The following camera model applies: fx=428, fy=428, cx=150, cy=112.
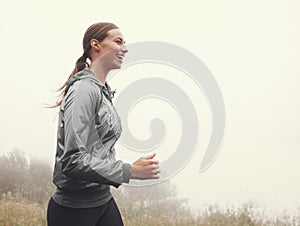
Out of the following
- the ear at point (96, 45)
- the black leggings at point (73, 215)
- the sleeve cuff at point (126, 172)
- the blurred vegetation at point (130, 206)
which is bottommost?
the blurred vegetation at point (130, 206)

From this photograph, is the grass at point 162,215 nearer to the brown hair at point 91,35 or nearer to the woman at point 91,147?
the woman at point 91,147

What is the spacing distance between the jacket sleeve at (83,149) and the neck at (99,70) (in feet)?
0.65

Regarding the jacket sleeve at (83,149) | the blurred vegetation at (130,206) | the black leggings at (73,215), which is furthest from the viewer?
the blurred vegetation at (130,206)

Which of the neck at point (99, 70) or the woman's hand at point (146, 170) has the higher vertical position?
the neck at point (99, 70)

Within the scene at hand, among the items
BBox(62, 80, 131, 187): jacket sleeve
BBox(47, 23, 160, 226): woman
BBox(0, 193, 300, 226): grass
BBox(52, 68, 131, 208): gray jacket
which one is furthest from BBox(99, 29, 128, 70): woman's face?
BBox(0, 193, 300, 226): grass

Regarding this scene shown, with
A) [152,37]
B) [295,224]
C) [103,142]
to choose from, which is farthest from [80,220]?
[152,37]

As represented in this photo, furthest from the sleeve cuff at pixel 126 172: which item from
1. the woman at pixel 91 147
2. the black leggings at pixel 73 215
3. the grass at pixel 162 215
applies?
the grass at pixel 162 215

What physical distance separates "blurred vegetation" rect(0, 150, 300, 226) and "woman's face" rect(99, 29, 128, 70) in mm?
2473

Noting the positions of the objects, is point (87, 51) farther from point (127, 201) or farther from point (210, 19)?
point (210, 19)

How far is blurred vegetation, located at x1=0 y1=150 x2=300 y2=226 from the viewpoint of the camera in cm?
391

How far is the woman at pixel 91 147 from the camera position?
4.47 ft

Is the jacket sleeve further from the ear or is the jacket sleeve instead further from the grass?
the grass

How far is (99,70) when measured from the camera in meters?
1.61

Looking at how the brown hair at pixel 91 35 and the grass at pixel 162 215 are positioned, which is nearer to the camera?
the brown hair at pixel 91 35
